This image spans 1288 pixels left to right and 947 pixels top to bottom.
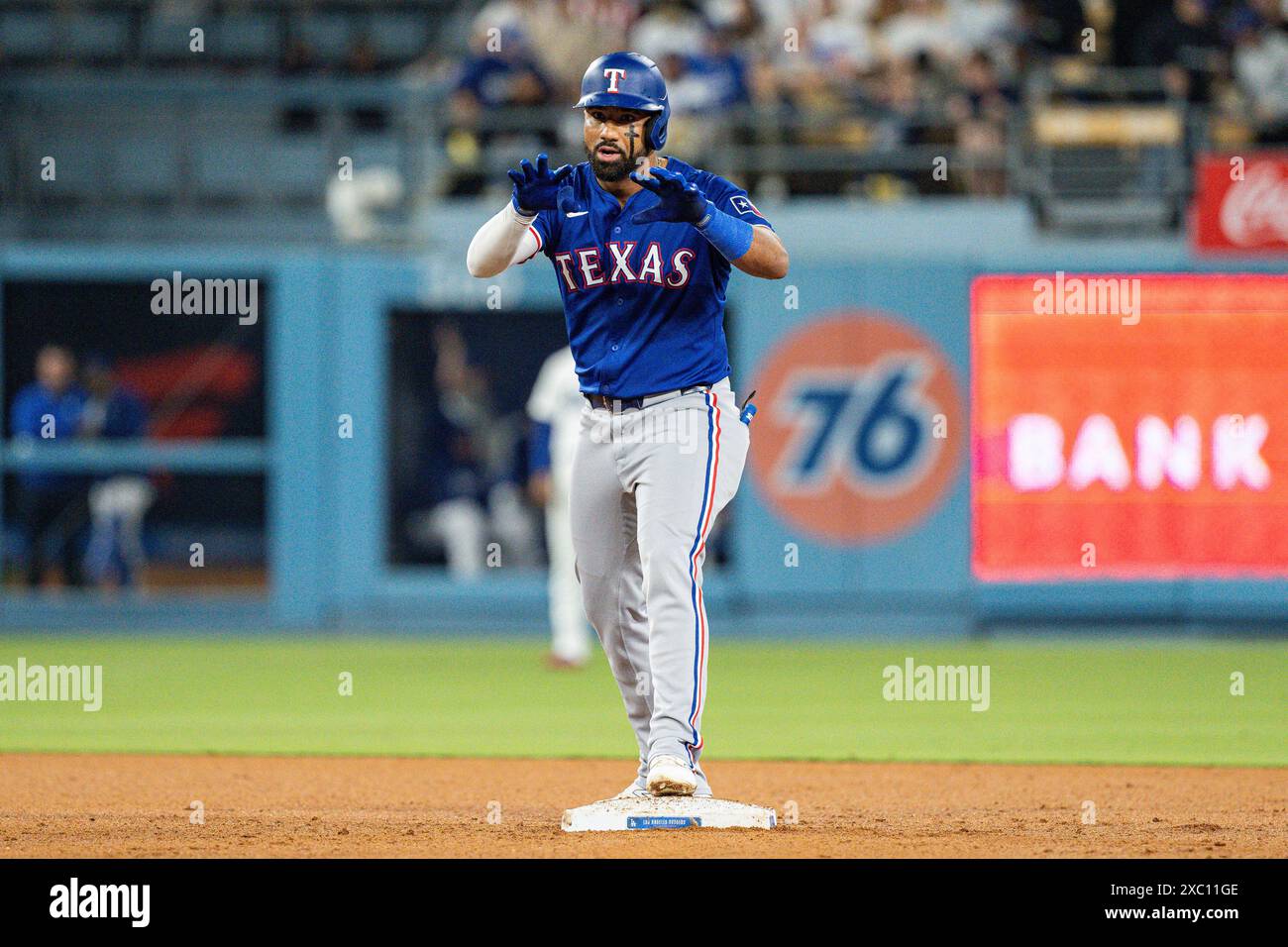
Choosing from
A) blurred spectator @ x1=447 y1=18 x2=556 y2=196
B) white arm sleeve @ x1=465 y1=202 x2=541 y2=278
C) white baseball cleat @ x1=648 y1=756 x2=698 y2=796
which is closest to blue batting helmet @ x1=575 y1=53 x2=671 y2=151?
white arm sleeve @ x1=465 y1=202 x2=541 y2=278

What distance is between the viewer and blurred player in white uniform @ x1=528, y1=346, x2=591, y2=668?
11.2 meters

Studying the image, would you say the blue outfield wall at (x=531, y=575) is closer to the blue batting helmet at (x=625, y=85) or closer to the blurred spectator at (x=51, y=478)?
the blurred spectator at (x=51, y=478)

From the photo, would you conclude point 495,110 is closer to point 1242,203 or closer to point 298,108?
point 298,108

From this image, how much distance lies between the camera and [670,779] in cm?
574

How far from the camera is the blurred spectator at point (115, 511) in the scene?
14586 millimetres

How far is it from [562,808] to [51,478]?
9.10 m

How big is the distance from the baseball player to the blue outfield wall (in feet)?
26.1

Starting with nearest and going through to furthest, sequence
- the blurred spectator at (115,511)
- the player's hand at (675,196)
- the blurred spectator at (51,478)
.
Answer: the player's hand at (675,196) → the blurred spectator at (51,478) → the blurred spectator at (115,511)

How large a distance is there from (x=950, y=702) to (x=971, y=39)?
23.6ft

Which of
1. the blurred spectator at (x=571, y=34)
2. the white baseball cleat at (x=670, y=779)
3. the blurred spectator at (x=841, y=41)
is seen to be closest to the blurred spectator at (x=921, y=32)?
the blurred spectator at (x=841, y=41)

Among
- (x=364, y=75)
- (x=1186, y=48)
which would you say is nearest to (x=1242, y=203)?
(x=1186, y=48)

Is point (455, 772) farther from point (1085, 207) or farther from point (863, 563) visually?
point (1085, 207)

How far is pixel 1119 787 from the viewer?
7.17 metres

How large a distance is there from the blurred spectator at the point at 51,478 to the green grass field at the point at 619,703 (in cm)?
82
